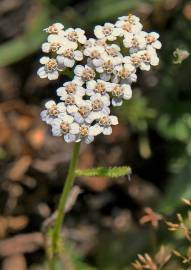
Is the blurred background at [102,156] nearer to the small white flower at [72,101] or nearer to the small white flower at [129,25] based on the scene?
the small white flower at [129,25]

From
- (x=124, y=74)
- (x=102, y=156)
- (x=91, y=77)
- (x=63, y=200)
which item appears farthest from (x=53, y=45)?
(x=102, y=156)

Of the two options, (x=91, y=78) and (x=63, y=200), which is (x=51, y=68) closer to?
(x=91, y=78)

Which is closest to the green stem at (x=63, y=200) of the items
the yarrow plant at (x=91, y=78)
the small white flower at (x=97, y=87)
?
the yarrow plant at (x=91, y=78)

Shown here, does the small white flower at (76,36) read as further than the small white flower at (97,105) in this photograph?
Yes

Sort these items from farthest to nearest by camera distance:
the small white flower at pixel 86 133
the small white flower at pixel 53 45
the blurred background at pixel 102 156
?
the blurred background at pixel 102 156 → the small white flower at pixel 53 45 → the small white flower at pixel 86 133

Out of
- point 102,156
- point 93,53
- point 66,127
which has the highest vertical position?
point 93,53

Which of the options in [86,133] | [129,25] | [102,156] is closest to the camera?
[86,133]
